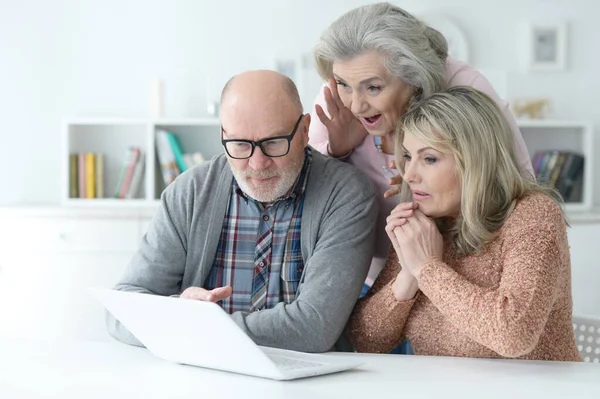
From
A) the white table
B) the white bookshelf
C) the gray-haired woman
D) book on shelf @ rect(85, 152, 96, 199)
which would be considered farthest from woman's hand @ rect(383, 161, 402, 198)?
book on shelf @ rect(85, 152, 96, 199)

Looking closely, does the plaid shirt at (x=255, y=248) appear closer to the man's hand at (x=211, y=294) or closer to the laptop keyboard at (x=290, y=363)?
the man's hand at (x=211, y=294)

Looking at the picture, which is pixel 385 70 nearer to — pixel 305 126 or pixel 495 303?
pixel 305 126

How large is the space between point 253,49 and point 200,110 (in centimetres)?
40

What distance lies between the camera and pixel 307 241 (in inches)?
78.1

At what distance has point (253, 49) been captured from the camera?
4.45 metres

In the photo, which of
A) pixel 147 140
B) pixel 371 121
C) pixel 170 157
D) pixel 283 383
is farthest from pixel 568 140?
pixel 283 383

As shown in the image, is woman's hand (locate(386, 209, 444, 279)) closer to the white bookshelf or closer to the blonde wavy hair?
the blonde wavy hair

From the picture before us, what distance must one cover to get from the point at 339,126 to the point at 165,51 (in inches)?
94.0

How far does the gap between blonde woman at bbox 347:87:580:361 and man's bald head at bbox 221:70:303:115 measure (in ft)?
0.85

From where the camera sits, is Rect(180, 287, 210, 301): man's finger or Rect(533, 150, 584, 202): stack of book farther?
A: Rect(533, 150, 584, 202): stack of book

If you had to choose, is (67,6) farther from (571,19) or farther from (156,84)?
(571,19)

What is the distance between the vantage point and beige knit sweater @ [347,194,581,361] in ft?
5.48

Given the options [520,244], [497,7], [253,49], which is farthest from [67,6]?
[520,244]

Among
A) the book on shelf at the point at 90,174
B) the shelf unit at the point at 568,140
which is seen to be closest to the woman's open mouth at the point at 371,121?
the shelf unit at the point at 568,140
